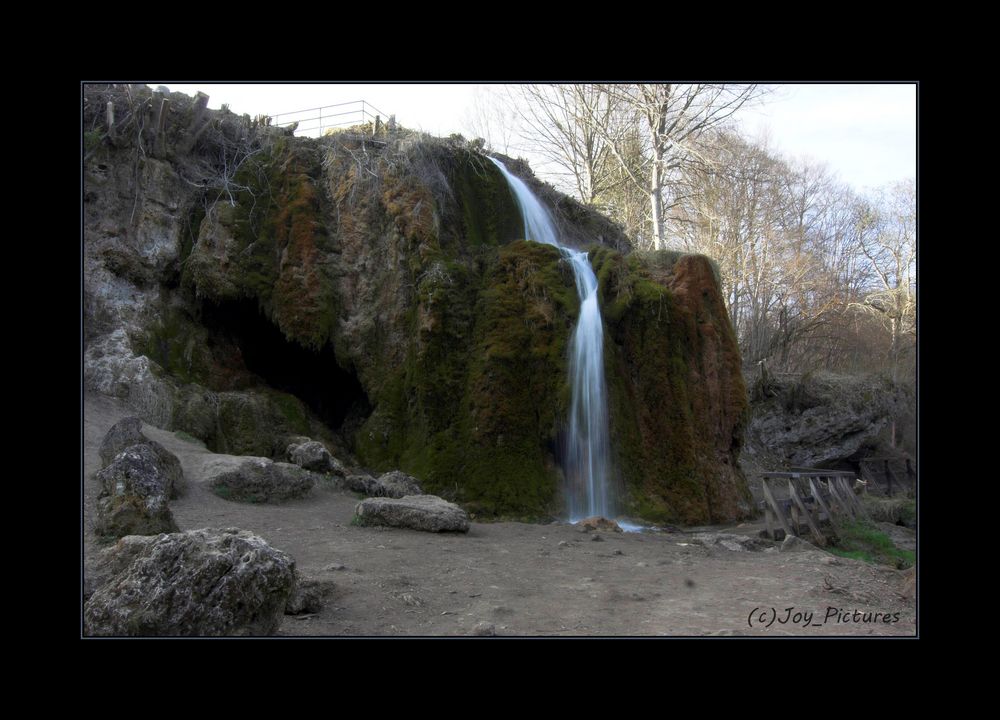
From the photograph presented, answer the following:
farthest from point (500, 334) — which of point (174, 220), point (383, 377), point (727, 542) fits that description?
point (174, 220)

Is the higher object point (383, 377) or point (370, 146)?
point (370, 146)

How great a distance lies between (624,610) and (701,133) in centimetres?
2062

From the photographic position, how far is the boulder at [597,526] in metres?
10.5

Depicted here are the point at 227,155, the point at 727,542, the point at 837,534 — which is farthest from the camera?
the point at 227,155

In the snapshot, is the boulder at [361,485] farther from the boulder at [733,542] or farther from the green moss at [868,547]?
the green moss at [868,547]

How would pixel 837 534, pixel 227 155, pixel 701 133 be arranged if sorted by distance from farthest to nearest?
1. pixel 701 133
2. pixel 227 155
3. pixel 837 534

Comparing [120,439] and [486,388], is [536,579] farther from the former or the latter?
[486,388]

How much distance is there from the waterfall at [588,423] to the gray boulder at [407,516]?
3.56 meters

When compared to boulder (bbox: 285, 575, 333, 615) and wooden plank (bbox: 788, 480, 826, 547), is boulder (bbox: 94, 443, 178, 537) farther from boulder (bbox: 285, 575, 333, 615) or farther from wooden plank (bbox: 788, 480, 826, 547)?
wooden plank (bbox: 788, 480, 826, 547)

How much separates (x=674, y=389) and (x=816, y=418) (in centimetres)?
1399

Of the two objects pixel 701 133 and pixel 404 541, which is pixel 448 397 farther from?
pixel 701 133

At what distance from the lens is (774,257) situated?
29.2 meters

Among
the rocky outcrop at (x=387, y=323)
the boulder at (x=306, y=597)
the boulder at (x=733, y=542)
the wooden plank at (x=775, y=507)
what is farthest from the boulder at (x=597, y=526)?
the boulder at (x=306, y=597)

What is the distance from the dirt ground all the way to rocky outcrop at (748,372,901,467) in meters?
16.1
